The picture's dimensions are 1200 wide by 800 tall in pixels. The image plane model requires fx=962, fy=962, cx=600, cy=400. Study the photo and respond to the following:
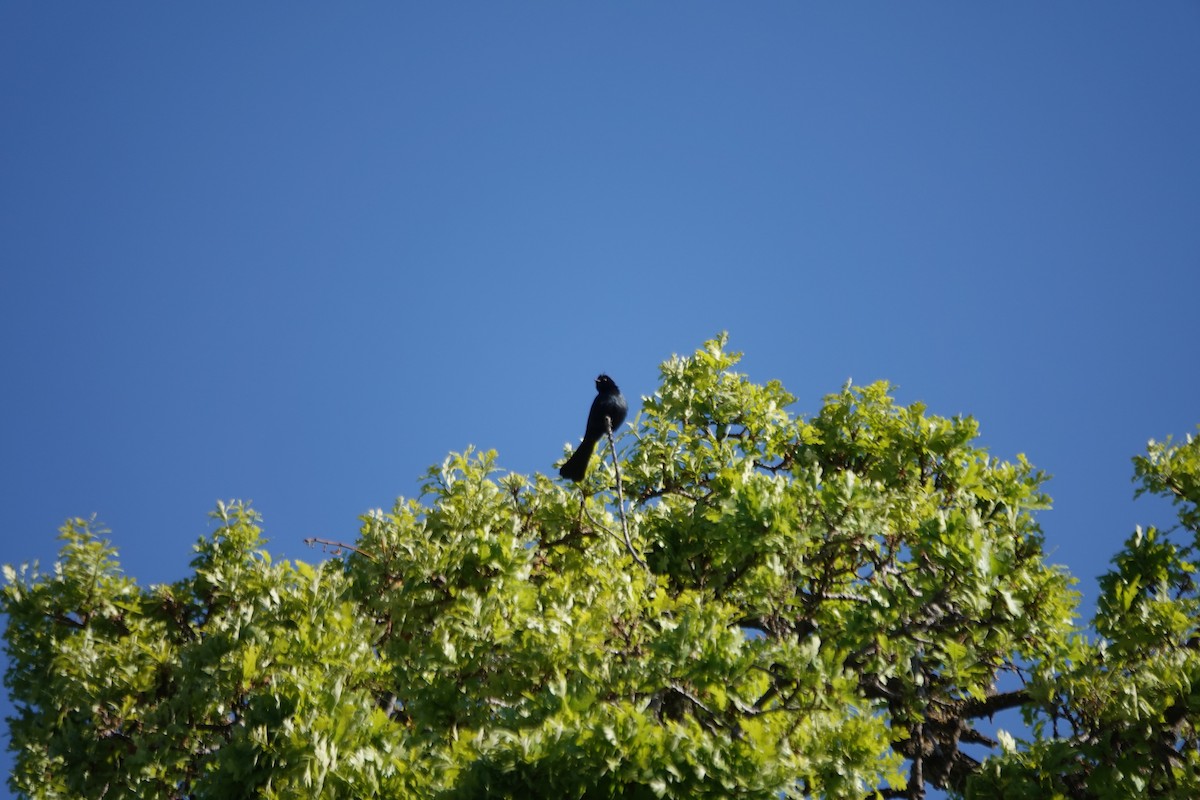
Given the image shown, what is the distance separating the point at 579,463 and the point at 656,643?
529 cm

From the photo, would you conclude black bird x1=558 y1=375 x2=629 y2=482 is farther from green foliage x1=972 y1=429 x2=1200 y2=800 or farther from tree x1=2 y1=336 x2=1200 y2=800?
green foliage x1=972 y1=429 x2=1200 y2=800

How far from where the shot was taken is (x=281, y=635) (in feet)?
31.6

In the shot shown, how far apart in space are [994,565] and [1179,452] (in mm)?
4938

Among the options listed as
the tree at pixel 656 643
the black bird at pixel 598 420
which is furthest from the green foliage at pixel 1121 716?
the black bird at pixel 598 420

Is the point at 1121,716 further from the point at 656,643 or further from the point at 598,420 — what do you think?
the point at 598,420

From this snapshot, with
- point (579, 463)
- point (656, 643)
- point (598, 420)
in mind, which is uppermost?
point (598, 420)

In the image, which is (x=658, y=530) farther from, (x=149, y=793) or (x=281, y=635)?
(x=149, y=793)

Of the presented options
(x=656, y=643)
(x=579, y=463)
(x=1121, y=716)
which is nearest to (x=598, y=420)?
(x=579, y=463)

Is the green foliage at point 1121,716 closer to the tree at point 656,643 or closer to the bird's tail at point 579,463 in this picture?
the tree at point 656,643

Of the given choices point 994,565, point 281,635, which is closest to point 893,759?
point 994,565

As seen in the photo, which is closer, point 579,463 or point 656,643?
point 656,643

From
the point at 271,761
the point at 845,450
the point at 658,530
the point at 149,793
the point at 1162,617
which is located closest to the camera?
the point at 271,761

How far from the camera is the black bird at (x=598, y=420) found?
12.5 metres

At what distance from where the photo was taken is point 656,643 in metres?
7.50
